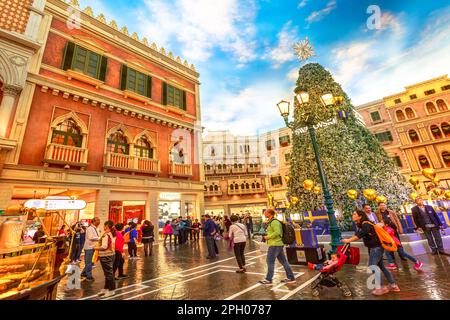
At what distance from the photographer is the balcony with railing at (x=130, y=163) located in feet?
39.6

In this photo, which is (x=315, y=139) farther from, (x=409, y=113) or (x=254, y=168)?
(x=254, y=168)

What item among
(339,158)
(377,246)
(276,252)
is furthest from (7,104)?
(339,158)

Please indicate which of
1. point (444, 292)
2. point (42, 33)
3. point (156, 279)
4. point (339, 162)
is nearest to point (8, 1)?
point (42, 33)

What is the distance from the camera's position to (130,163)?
12859 mm

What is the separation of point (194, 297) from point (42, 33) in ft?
50.9

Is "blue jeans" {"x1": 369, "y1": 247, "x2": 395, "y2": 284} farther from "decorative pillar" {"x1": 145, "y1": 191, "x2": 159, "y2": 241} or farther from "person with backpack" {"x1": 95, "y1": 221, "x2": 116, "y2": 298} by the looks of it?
"decorative pillar" {"x1": 145, "y1": 191, "x2": 159, "y2": 241}

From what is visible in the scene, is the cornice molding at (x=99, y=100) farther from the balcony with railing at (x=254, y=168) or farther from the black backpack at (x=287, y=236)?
the balcony with railing at (x=254, y=168)

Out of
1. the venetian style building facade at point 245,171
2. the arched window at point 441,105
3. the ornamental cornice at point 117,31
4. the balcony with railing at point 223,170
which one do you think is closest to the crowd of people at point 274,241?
the ornamental cornice at point 117,31

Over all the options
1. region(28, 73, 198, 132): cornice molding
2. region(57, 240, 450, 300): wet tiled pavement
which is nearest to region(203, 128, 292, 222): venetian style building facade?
region(28, 73, 198, 132): cornice molding

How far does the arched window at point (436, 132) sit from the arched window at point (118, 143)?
106 ft

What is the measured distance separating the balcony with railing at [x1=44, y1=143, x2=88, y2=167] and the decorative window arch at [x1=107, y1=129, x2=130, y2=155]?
162 cm

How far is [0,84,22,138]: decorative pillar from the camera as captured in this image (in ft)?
30.0

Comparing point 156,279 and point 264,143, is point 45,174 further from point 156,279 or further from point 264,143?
Answer: point 264,143

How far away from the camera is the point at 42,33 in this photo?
1138cm
